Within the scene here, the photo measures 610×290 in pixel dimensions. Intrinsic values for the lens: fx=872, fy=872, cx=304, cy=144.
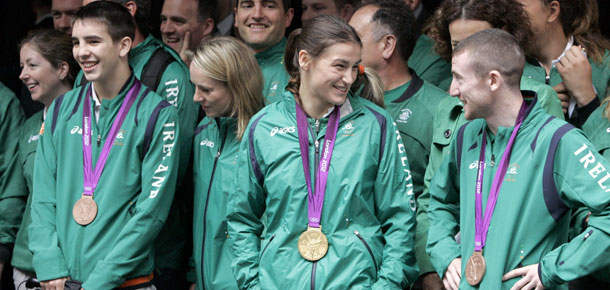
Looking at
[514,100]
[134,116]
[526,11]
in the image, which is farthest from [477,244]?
[134,116]

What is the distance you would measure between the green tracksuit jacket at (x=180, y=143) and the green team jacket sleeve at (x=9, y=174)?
3.67 feet

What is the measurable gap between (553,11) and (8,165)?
Answer: 3.52 meters

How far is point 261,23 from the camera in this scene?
5.67m

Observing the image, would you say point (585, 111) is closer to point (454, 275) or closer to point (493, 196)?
point (493, 196)

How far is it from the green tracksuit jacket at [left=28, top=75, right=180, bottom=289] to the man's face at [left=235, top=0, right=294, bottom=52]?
1128 millimetres

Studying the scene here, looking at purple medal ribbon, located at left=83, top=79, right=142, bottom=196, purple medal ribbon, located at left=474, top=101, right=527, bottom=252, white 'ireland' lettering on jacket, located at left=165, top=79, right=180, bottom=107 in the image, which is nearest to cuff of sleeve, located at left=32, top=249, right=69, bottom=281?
purple medal ribbon, located at left=83, top=79, right=142, bottom=196

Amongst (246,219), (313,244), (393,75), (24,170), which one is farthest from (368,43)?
(24,170)

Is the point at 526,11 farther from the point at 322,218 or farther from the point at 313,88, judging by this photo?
the point at 322,218

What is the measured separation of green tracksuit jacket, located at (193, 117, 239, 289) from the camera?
4676 mm

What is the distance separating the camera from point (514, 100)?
376cm

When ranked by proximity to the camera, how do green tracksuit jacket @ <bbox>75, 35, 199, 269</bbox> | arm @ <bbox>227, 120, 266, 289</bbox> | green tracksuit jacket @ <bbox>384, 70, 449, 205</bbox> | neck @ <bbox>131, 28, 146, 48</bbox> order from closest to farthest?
1. arm @ <bbox>227, 120, 266, 289</bbox>
2. green tracksuit jacket @ <bbox>384, 70, 449, 205</bbox>
3. green tracksuit jacket @ <bbox>75, 35, 199, 269</bbox>
4. neck @ <bbox>131, 28, 146, 48</bbox>

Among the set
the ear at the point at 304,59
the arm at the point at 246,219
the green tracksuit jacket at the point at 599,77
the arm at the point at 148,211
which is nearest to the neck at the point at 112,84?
the arm at the point at 148,211

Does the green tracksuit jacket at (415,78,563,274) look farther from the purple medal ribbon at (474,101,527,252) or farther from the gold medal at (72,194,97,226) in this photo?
the gold medal at (72,194,97,226)

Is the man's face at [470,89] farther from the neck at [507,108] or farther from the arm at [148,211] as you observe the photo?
the arm at [148,211]
